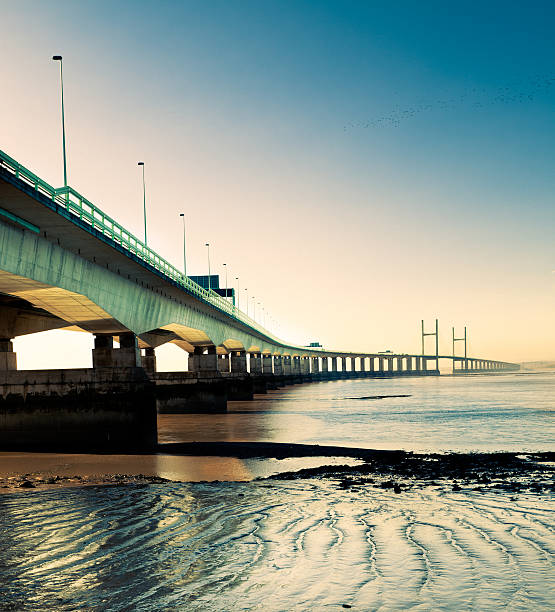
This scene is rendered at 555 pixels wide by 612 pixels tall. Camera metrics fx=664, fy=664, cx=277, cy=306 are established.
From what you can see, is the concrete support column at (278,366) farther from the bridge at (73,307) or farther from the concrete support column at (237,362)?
the bridge at (73,307)

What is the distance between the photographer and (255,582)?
9461 mm

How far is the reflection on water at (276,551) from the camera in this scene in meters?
8.84

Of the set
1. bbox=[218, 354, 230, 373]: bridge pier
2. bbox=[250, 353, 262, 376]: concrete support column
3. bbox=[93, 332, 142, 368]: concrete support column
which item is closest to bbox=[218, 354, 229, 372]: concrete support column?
bbox=[218, 354, 230, 373]: bridge pier

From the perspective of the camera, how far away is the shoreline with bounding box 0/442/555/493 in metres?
19.2

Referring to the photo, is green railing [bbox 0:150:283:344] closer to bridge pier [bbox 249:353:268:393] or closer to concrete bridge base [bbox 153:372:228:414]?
concrete bridge base [bbox 153:372:228:414]

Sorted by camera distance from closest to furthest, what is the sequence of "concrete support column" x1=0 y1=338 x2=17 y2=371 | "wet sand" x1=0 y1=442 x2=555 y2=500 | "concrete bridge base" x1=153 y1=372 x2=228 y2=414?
"wet sand" x1=0 y1=442 x2=555 y2=500 → "concrete support column" x1=0 y1=338 x2=17 y2=371 → "concrete bridge base" x1=153 y1=372 x2=228 y2=414

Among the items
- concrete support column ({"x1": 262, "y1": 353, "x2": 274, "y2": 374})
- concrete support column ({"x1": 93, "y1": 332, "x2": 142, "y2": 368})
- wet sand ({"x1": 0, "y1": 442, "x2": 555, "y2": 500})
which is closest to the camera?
wet sand ({"x1": 0, "y1": 442, "x2": 555, "y2": 500})

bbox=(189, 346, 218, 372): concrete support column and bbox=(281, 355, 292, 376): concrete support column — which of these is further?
bbox=(281, 355, 292, 376): concrete support column

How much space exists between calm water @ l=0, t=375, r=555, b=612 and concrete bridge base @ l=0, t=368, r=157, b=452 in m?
12.9

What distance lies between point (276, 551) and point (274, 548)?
223mm

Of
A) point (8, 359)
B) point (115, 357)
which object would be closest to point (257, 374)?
point (115, 357)

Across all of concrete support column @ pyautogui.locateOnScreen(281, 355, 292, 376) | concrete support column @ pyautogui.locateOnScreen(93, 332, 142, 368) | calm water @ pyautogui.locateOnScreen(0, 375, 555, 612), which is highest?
concrete support column @ pyautogui.locateOnScreen(93, 332, 142, 368)

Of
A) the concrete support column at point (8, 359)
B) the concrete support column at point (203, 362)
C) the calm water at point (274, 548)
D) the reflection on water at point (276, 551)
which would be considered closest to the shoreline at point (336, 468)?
the calm water at point (274, 548)

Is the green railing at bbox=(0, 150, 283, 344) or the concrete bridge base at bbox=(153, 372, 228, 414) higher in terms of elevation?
the green railing at bbox=(0, 150, 283, 344)
